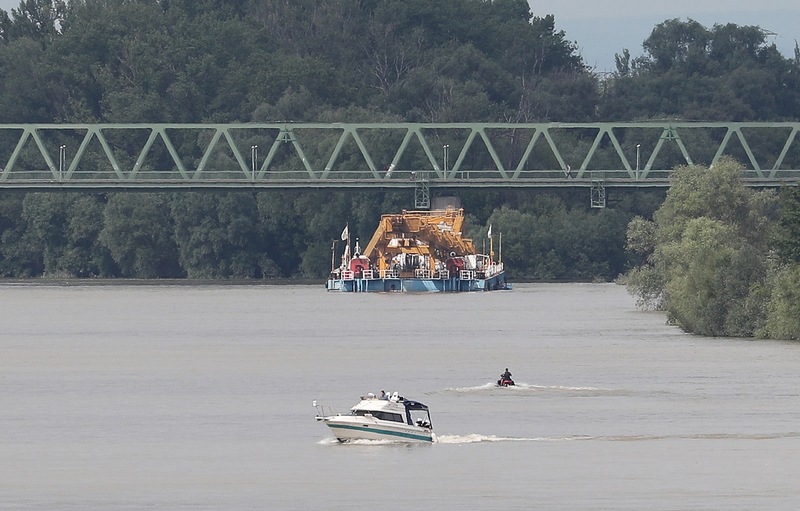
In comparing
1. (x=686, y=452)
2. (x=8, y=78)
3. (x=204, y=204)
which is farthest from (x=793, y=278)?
(x=8, y=78)

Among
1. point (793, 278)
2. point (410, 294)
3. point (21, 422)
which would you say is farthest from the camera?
point (410, 294)

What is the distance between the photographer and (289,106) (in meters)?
176

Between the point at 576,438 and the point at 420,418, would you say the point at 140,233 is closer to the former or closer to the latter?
the point at 420,418

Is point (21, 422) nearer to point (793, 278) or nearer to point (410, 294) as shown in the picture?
point (793, 278)

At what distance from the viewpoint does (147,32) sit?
185625mm

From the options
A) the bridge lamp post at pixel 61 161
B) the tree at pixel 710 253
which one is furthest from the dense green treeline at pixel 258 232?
the tree at pixel 710 253

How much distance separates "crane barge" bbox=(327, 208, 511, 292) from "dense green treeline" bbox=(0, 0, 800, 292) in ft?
26.6

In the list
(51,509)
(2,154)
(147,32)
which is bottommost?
(51,509)

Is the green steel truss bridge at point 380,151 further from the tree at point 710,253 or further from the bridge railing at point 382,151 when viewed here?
the tree at point 710,253

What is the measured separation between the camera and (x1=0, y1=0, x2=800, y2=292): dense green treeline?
169m

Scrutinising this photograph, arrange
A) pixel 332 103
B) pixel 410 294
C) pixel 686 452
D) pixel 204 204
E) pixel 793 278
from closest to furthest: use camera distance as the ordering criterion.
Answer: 1. pixel 686 452
2. pixel 793 278
3. pixel 410 294
4. pixel 204 204
5. pixel 332 103

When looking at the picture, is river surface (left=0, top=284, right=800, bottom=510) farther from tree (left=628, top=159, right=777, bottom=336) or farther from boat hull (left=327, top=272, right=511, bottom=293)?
boat hull (left=327, top=272, right=511, bottom=293)

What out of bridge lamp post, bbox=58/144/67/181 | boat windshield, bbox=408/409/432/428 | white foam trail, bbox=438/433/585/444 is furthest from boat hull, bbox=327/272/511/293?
white foam trail, bbox=438/433/585/444

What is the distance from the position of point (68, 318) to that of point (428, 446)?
59861mm
